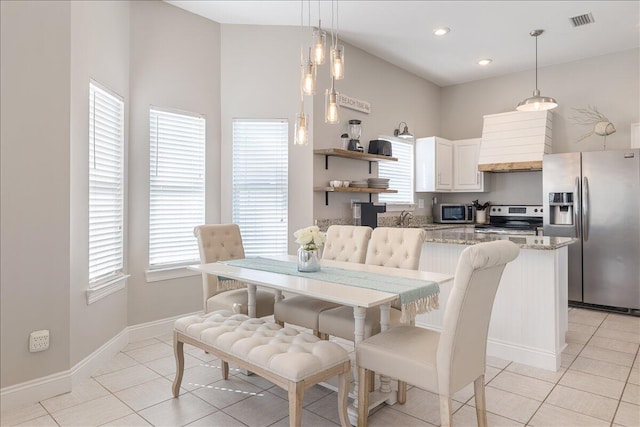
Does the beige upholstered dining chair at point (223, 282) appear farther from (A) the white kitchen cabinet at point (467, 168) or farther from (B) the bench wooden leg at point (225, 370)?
(A) the white kitchen cabinet at point (467, 168)

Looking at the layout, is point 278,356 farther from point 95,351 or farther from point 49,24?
point 49,24

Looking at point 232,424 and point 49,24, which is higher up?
point 49,24

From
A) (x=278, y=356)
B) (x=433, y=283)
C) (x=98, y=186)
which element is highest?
(x=98, y=186)

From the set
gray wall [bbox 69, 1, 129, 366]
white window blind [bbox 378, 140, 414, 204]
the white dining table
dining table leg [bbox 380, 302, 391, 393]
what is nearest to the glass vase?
the white dining table

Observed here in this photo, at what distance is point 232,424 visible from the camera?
2258 mm

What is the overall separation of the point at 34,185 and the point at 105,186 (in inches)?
28.4

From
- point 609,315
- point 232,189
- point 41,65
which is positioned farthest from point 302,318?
point 609,315

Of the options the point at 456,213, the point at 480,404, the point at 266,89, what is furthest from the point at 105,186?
the point at 456,213

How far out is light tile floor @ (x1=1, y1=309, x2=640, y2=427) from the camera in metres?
2.30

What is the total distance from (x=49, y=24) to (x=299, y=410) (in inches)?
108

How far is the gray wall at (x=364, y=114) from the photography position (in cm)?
443

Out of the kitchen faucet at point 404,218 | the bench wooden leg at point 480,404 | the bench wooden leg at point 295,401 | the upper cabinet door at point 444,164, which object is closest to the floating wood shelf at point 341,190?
the kitchen faucet at point 404,218

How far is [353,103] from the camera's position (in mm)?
4781

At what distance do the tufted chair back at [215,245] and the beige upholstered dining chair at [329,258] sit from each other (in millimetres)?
605
